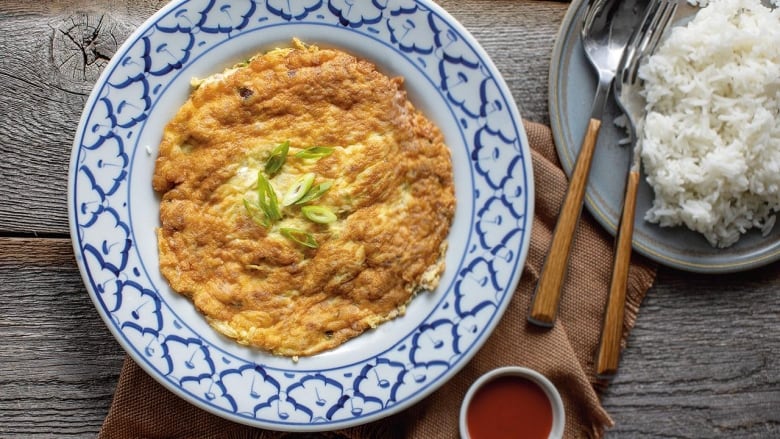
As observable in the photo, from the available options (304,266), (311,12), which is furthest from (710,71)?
(304,266)

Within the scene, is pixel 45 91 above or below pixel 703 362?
above

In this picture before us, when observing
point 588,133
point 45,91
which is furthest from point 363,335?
point 45,91

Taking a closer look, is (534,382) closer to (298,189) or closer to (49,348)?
(298,189)

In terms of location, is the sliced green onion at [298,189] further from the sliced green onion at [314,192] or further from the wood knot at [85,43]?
the wood knot at [85,43]

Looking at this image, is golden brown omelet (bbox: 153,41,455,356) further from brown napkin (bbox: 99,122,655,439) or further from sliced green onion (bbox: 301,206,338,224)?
brown napkin (bbox: 99,122,655,439)

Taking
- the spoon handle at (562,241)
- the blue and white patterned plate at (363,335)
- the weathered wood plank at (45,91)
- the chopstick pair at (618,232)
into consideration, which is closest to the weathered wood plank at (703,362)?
the chopstick pair at (618,232)

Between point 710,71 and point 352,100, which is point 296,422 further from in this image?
point 710,71

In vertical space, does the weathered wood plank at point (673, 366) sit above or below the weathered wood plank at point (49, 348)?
below
